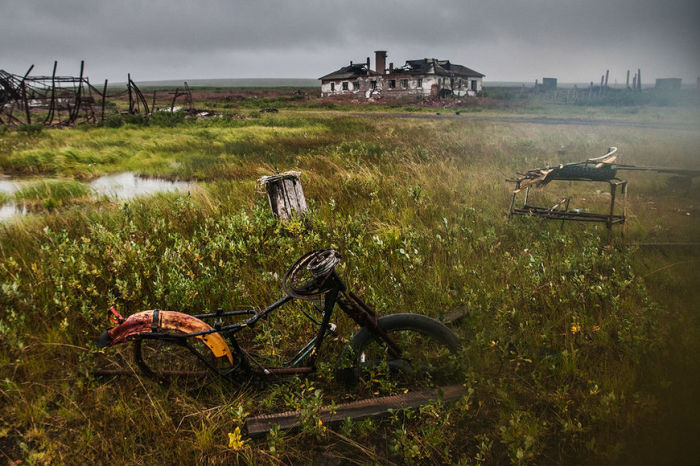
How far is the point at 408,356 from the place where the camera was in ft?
10.5

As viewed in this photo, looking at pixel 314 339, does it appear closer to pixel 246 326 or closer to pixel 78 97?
pixel 246 326

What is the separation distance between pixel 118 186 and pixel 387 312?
10.3 metres

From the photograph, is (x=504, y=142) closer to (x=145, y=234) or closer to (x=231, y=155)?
(x=231, y=155)

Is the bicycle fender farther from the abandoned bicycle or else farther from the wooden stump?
the wooden stump

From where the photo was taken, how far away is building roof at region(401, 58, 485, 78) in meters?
51.5

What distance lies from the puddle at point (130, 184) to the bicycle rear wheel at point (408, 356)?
862 centimetres

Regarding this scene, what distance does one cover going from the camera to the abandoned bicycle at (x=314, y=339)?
2.66 metres

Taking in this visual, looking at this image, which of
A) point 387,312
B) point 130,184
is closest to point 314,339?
point 387,312

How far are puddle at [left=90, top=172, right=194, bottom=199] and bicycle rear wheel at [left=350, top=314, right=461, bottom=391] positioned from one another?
28.3ft

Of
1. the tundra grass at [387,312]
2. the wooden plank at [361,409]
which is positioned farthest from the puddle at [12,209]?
the wooden plank at [361,409]

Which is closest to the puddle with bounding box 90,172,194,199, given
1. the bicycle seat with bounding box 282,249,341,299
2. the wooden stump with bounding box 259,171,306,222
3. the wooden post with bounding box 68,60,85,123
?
the wooden stump with bounding box 259,171,306,222

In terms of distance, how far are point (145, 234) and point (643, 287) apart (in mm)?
6001

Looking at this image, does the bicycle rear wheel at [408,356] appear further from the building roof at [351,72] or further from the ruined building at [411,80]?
the building roof at [351,72]

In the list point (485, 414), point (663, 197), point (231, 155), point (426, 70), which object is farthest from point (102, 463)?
point (426, 70)
